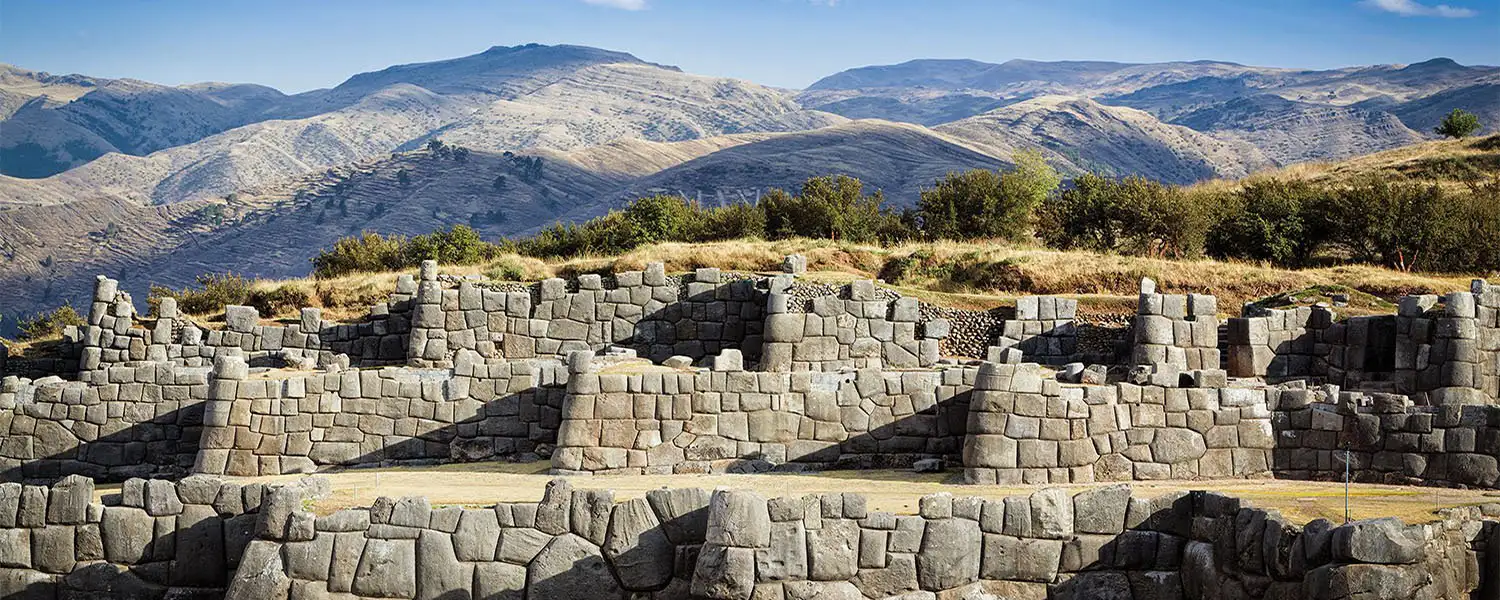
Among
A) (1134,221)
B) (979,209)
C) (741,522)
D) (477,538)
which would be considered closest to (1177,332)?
(741,522)

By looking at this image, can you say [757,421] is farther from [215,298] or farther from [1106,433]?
[215,298]

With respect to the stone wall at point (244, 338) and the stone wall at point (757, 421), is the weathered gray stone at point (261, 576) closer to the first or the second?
the stone wall at point (757, 421)

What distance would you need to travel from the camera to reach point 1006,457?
23.2 metres

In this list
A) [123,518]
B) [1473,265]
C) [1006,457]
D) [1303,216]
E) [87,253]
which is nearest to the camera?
[123,518]

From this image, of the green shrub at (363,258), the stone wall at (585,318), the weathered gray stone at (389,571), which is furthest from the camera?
the green shrub at (363,258)

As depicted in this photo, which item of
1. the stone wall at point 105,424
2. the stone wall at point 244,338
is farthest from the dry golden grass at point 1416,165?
the stone wall at point 105,424

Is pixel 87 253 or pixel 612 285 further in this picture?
pixel 87 253

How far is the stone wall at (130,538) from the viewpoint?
21.3 m

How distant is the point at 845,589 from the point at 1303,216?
107 feet

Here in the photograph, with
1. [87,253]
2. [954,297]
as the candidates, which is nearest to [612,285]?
[954,297]

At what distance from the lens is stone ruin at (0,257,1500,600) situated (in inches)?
728

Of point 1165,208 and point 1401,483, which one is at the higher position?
point 1165,208

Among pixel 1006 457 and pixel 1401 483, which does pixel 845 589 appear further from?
pixel 1401 483

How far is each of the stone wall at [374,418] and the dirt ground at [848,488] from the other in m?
0.74
